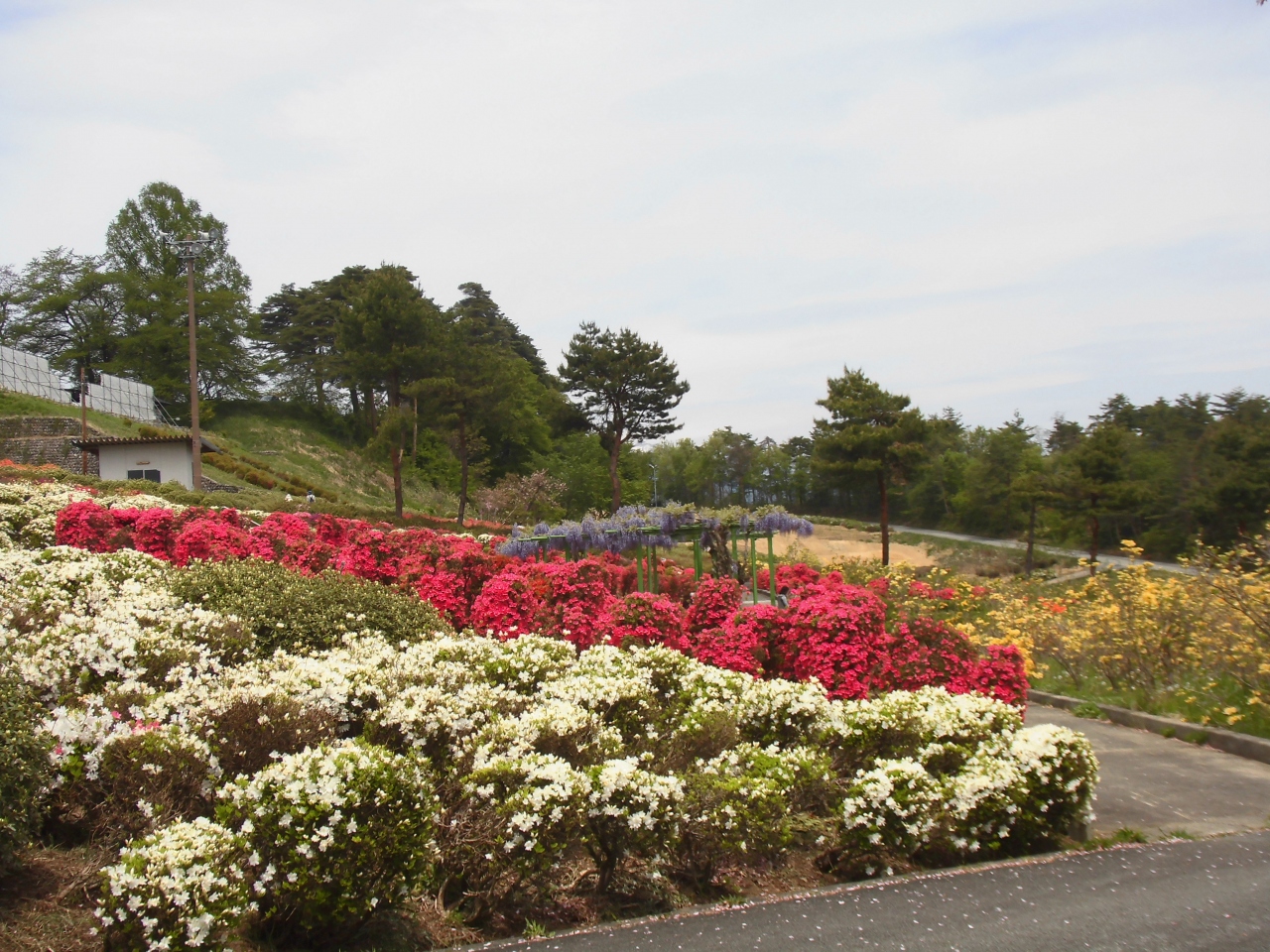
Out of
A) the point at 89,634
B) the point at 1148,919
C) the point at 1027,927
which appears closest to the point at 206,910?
the point at 89,634

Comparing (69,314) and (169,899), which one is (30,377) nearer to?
(69,314)

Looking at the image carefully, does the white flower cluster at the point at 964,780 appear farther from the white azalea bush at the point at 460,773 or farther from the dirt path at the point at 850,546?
the dirt path at the point at 850,546

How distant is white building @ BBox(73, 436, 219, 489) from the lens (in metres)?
27.0

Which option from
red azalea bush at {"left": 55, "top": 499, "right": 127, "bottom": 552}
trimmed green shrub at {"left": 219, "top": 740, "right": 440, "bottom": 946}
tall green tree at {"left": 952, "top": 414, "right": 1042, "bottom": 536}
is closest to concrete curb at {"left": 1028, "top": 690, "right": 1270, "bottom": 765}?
trimmed green shrub at {"left": 219, "top": 740, "right": 440, "bottom": 946}

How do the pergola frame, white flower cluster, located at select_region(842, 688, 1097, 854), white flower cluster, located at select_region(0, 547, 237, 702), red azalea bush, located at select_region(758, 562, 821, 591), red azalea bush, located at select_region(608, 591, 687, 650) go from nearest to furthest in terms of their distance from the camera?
white flower cluster, located at select_region(842, 688, 1097, 854) → white flower cluster, located at select_region(0, 547, 237, 702) → red azalea bush, located at select_region(608, 591, 687, 650) → the pergola frame → red azalea bush, located at select_region(758, 562, 821, 591)

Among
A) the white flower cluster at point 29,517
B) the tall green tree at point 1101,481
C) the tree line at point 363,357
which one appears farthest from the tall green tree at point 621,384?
the white flower cluster at point 29,517

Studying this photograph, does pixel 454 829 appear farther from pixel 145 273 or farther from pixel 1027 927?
pixel 145 273

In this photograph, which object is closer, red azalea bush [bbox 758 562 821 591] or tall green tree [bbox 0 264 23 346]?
red azalea bush [bbox 758 562 821 591]

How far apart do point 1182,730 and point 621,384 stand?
3612 centimetres

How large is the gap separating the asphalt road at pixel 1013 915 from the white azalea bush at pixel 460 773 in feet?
0.97

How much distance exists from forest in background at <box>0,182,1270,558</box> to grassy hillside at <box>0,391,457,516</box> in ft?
3.59

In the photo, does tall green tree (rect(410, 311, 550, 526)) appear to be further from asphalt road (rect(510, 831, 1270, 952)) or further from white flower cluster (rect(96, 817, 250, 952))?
white flower cluster (rect(96, 817, 250, 952))

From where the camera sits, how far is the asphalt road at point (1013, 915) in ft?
11.4

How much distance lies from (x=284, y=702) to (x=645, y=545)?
1007 cm
